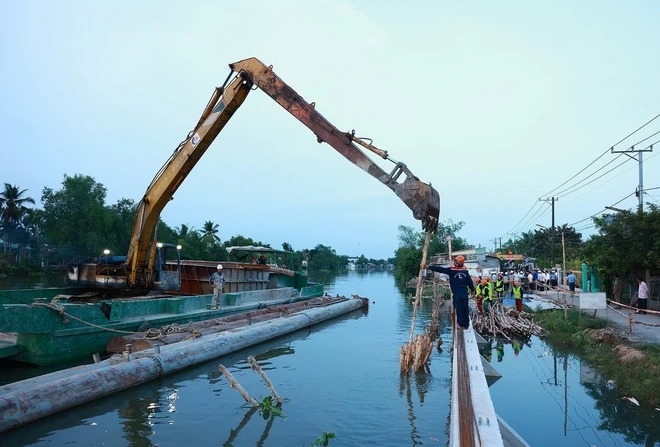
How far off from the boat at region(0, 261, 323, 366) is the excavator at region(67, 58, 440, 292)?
695 mm

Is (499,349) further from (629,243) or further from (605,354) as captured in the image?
(629,243)

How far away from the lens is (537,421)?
10.7 m

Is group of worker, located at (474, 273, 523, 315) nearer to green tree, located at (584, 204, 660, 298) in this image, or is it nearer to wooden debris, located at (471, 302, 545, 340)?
wooden debris, located at (471, 302, 545, 340)

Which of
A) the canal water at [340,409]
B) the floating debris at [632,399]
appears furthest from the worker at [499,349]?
the floating debris at [632,399]

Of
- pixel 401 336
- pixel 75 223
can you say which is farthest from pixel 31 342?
pixel 75 223

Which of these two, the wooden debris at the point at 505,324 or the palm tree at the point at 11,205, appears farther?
the palm tree at the point at 11,205

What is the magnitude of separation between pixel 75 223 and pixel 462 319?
171 feet

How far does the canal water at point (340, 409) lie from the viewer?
8883mm

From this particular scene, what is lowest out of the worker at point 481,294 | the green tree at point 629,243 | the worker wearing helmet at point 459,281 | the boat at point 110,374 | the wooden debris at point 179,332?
the boat at point 110,374

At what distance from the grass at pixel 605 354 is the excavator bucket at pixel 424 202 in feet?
17.8

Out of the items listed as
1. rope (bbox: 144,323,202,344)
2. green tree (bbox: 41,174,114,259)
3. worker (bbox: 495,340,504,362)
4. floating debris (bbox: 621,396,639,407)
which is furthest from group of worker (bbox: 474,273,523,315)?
green tree (bbox: 41,174,114,259)

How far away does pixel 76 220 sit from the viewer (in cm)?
5525

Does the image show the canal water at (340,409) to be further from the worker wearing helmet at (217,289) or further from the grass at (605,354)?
the worker wearing helmet at (217,289)

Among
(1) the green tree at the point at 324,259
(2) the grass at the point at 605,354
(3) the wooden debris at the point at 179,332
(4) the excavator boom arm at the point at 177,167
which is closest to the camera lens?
(2) the grass at the point at 605,354
